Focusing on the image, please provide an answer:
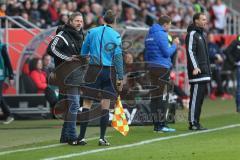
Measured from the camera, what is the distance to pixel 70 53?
1396 centimetres

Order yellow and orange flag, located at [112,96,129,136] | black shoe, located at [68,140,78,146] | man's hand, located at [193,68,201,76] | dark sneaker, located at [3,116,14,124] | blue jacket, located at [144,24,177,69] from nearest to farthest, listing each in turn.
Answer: black shoe, located at [68,140,78,146], yellow and orange flag, located at [112,96,129,136], blue jacket, located at [144,24,177,69], man's hand, located at [193,68,201,76], dark sneaker, located at [3,116,14,124]

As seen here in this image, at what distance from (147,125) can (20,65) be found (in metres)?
4.57

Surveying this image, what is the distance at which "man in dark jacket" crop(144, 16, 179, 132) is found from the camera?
15.8 m

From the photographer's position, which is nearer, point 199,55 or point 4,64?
point 199,55

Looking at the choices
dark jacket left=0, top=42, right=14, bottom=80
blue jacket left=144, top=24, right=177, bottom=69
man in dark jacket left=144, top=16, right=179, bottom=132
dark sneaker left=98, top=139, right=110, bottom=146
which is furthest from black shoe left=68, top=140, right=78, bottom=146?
dark jacket left=0, top=42, right=14, bottom=80

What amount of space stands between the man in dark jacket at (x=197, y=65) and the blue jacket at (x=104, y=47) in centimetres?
273

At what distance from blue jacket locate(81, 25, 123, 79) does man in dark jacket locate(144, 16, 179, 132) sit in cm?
224

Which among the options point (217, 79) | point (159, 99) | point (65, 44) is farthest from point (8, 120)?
point (217, 79)

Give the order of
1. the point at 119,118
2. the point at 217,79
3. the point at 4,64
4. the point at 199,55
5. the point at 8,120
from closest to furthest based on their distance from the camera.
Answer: the point at 119,118 → the point at 199,55 → the point at 4,64 → the point at 8,120 → the point at 217,79

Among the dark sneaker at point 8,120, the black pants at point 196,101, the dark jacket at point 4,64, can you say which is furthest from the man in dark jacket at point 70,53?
the dark sneaker at point 8,120

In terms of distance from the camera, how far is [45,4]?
81.3ft

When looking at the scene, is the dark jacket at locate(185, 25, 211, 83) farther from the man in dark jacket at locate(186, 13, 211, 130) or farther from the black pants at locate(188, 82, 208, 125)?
the black pants at locate(188, 82, 208, 125)

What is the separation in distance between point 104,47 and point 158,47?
7.89 feet

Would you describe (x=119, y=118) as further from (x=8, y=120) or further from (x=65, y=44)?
(x=8, y=120)
